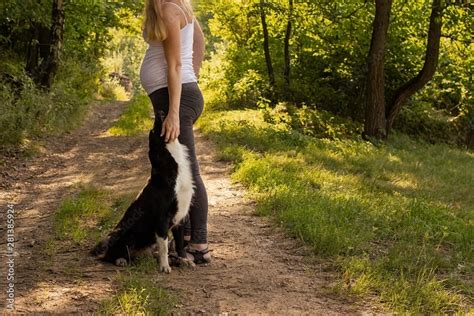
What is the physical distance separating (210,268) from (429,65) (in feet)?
38.8

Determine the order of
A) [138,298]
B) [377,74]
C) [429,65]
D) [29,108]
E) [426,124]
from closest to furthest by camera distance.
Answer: [138,298]
[29,108]
[377,74]
[429,65]
[426,124]

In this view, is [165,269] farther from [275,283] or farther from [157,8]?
[157,8]

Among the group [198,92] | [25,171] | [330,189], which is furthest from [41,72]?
[198,92]

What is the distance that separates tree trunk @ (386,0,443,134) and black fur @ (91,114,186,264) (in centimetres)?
1051

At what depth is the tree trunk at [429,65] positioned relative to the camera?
13.4 metres

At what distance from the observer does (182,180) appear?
3918 mm

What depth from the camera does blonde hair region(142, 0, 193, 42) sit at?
3.70 metres

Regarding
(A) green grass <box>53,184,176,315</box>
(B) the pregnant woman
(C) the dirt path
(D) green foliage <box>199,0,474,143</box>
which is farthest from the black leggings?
(D) green foliage <box>199,0,474,143</box>

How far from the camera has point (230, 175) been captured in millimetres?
7645

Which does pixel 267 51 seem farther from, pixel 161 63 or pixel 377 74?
pixel 161 63

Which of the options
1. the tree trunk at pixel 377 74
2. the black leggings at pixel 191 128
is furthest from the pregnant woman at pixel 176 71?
the tree trunk at pixel 377 74

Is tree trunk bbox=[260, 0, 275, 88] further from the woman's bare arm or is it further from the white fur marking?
the white fur marking

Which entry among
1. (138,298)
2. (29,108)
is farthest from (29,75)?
(138,298)

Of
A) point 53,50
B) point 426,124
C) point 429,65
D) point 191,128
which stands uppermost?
point 429,65
